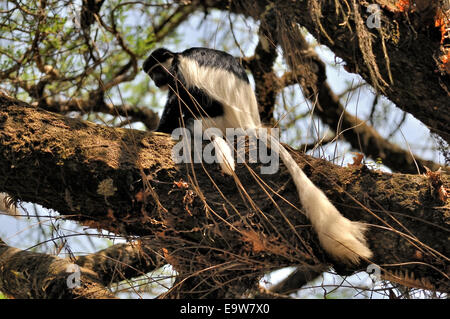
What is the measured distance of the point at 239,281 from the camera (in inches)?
87.4

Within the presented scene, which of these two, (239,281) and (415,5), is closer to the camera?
(239,281)

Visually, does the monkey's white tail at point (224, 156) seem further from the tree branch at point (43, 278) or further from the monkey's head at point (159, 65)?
the monkey's head at point (159, 65)

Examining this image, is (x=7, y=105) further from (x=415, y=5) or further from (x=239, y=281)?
(x=415, y=5)

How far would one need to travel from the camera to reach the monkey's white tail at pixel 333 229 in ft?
6.12

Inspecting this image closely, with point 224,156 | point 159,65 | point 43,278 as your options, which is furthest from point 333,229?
point 159,65

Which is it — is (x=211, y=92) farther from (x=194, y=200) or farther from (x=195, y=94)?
(x=194, y=200)

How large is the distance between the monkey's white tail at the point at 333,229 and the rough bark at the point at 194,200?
65 millimetres

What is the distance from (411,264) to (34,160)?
5.19 ft

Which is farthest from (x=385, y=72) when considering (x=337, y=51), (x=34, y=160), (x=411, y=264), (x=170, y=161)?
(x=34, y=160)

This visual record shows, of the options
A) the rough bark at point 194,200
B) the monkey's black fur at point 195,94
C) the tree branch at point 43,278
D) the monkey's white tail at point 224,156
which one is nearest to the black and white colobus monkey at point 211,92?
the monkey's black fur at point 195,94

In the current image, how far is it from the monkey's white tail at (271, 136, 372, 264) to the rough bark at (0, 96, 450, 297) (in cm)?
7

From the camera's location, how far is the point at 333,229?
1869 mm

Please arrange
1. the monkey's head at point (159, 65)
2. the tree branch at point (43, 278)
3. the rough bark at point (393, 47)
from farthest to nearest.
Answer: the monkey's head at point (159, 65), the rough bark at point (393, 47), the tree branch at point (43, 278)

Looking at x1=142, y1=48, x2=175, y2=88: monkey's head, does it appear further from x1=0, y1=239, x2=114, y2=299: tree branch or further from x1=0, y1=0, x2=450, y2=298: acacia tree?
x1=0, y1=239, x2=114, y2=299: tree branch
